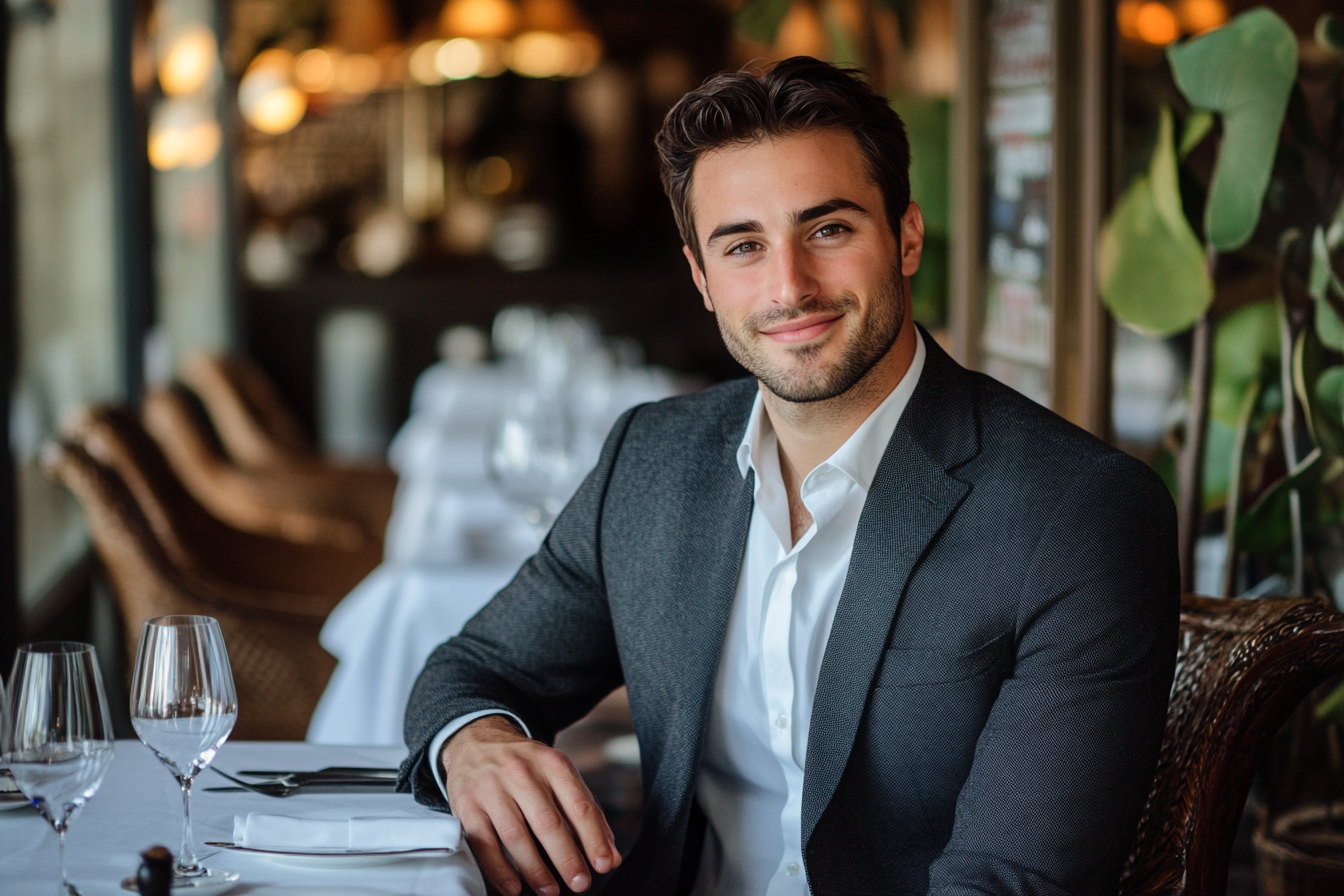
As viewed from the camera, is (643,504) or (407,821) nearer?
(407,821)

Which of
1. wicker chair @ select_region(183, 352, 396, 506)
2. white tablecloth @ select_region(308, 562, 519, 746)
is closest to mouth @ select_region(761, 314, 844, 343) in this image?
white tablecloth @ select_region(308, 562, 519, 746)

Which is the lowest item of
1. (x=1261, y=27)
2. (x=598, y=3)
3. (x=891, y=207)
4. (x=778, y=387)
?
(x=778, y=387)

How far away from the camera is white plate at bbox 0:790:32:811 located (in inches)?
49.6

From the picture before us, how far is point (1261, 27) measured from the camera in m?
2.01

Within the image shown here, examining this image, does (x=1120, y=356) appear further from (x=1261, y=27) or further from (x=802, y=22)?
(x=802, y=22)

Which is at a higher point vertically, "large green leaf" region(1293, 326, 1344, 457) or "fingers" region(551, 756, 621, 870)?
"large green leaf" region(1293, 326, 1344, 457)

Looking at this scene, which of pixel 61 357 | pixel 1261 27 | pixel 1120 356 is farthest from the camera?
pixel 61 357

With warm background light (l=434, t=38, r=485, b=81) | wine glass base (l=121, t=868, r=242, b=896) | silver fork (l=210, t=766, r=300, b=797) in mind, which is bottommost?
silver fork (l=210, t=766, r=300, b=797)

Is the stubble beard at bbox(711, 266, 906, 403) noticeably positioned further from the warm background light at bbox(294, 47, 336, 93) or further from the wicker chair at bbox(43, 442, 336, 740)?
the warm background light at bbox(294, 47, 336, 93)

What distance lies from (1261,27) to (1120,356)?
651mm

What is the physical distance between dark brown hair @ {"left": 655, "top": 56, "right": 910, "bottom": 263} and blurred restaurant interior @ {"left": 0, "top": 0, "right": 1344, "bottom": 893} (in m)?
0.04

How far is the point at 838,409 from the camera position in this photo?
146cm

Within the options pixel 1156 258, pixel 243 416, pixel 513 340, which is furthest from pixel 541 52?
pixel 1156 258

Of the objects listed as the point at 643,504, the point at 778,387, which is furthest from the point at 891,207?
the point at 643,504
